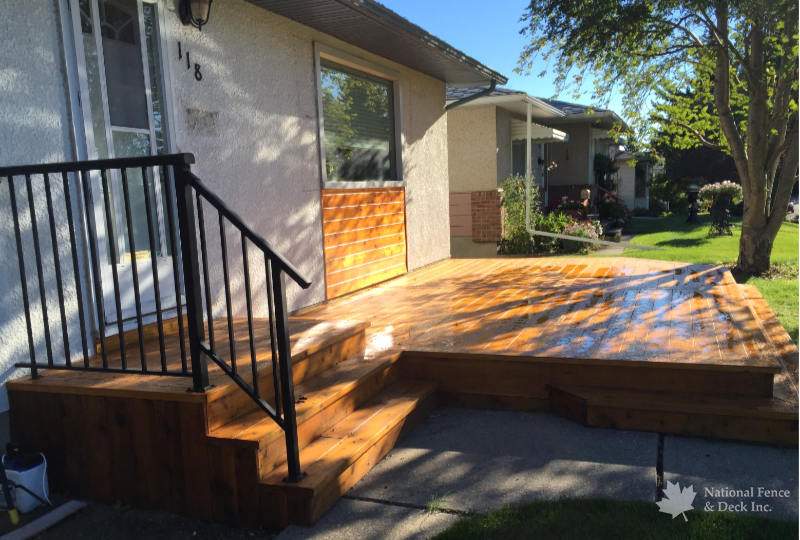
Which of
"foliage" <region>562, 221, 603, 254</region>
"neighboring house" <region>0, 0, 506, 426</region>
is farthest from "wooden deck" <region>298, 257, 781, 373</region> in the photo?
"foliage" <region>562, 221, 603, 254</region>

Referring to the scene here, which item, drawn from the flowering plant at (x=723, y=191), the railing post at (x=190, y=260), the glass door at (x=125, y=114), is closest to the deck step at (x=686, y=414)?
the railing post at (x=190, y=260)

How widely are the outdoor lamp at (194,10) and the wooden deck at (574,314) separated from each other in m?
2.32

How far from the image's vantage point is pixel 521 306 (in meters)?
5.38

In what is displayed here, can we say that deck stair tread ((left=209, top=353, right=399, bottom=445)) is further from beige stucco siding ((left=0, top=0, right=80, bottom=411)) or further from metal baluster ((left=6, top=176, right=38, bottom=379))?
beige stucco siding ((left=0, top=0, right=80, bottom=411))

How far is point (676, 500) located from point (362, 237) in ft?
14.9

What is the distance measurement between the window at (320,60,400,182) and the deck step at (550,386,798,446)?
3.52m

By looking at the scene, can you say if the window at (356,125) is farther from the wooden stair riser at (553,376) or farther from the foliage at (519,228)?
the foliage at (519,228)

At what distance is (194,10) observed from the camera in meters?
4.06

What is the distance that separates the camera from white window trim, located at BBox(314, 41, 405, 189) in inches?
225

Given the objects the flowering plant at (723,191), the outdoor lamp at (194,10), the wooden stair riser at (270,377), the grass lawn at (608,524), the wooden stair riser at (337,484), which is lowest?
the grass lawn at (608,524)

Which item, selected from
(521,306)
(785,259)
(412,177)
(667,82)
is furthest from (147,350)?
(785,259)

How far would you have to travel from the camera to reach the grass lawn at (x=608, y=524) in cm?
235

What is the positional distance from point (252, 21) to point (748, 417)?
4.32 m

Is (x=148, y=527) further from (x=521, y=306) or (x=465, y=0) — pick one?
(x=465, y=0)
